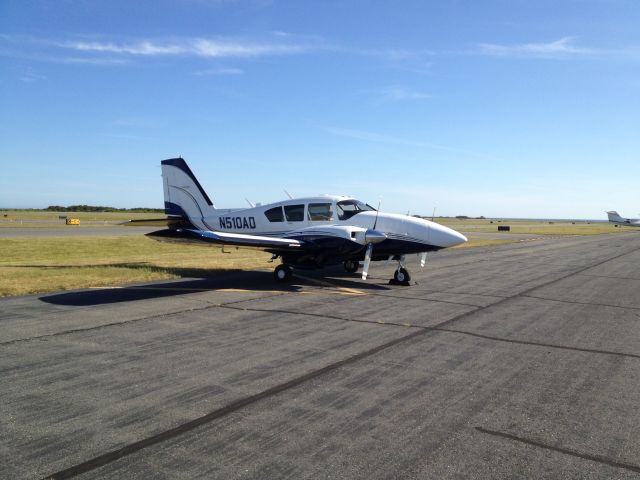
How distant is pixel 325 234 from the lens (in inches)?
620

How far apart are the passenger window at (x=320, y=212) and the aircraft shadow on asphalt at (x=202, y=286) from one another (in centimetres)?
235

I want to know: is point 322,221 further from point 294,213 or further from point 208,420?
point 208,420

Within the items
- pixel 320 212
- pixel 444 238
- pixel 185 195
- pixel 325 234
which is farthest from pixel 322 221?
pixel 185 195

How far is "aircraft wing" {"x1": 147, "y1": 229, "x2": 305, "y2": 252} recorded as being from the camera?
1423 centimetres

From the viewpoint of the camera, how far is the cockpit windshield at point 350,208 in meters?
16.6

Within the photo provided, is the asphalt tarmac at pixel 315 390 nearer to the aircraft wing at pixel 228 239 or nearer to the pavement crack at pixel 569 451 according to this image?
the pavement crack at pixel 569 451

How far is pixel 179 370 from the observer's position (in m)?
6.75

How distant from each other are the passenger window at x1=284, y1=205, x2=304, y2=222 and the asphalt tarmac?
225 inches

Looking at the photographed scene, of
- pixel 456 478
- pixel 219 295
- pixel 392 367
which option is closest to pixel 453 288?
pixel 219 295

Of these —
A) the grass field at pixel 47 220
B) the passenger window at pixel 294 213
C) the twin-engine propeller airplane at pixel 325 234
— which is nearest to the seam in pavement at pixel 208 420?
the twin-engine propeller airplane at pixel 325 234

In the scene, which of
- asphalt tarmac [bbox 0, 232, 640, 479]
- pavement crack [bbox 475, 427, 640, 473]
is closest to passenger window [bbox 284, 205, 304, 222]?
asphalt tarmac [bbox 0, 232, 640, 479]

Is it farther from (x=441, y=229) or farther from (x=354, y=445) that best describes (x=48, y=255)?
(x=354, y=445)

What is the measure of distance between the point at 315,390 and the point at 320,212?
11.3 meters

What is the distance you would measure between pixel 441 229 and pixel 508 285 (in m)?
3.72
